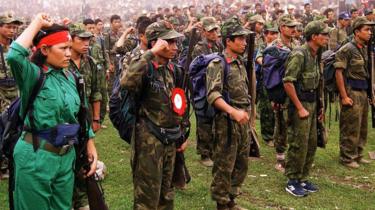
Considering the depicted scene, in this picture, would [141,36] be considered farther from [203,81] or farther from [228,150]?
[228,150]

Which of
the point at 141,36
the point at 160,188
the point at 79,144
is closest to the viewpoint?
the point at 79,144

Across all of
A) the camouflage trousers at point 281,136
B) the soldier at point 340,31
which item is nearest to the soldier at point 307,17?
the soldier at point 340,31

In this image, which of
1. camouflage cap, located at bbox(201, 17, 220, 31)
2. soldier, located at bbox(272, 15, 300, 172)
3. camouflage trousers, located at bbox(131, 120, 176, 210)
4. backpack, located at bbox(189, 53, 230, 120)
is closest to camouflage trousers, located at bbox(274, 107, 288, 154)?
soldier, located at bbox(272, 15, 300, 172)

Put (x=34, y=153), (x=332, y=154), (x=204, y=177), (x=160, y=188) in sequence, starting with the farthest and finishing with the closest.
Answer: (x=332, y=154)
(x=204, y=177)
(x=160, y=188)
(x=34, y=153)

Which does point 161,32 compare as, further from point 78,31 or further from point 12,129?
point 78,31

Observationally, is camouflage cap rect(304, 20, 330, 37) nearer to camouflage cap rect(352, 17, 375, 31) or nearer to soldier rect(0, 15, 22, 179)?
camouflage cap rect(352, 17, 375, 31)

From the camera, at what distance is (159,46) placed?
4336mm

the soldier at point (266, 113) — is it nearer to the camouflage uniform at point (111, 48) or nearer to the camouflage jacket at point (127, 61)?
the camouflage jacket at point (127, 61)

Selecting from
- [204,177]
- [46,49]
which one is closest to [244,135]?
[204,177]

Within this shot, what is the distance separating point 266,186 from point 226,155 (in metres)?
1.77

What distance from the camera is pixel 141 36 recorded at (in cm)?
680

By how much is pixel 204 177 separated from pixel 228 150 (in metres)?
1.97

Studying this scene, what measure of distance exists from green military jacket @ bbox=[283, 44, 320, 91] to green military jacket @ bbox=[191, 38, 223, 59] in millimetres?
2972

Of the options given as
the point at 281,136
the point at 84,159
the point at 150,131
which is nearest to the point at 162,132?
the point at 150,131
